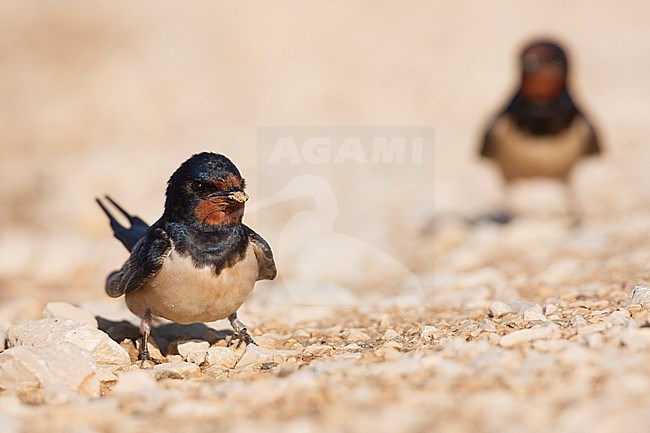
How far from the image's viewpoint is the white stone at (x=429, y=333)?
4.83 m

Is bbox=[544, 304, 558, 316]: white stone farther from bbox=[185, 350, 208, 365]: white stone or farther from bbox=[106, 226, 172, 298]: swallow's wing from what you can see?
bbox=[106, 226, 172, 298]: swallow's wing

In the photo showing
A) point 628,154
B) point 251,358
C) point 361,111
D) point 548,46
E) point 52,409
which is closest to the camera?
point 52,409

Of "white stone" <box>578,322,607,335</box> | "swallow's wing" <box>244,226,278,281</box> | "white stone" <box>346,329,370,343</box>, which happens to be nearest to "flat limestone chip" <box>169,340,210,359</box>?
"swallow's wing" <box>244,226,278,281</box>

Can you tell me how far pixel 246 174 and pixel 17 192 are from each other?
9.75ft

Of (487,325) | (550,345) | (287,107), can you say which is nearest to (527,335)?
(550,345)

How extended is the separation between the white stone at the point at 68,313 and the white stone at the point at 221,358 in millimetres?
1070

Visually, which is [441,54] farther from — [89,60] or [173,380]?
[173,380]

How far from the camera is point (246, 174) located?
35.4ft

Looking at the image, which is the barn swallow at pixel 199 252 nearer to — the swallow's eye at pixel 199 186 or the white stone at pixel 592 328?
the swallow's eye at pixel 199 186

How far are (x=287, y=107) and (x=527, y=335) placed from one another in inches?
→ 388

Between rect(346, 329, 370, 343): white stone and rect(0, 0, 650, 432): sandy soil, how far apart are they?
0.02 m

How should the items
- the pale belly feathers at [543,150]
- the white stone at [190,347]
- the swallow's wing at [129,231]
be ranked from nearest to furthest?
the white stone at [190,347] < the swallow's wing at [129,231] < the pale belly feathers at [543,150]

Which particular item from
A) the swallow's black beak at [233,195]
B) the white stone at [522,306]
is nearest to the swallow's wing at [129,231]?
the swallow's black beak at [233,195]

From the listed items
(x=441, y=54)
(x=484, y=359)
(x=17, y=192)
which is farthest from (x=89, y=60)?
(x=484, y=359)
